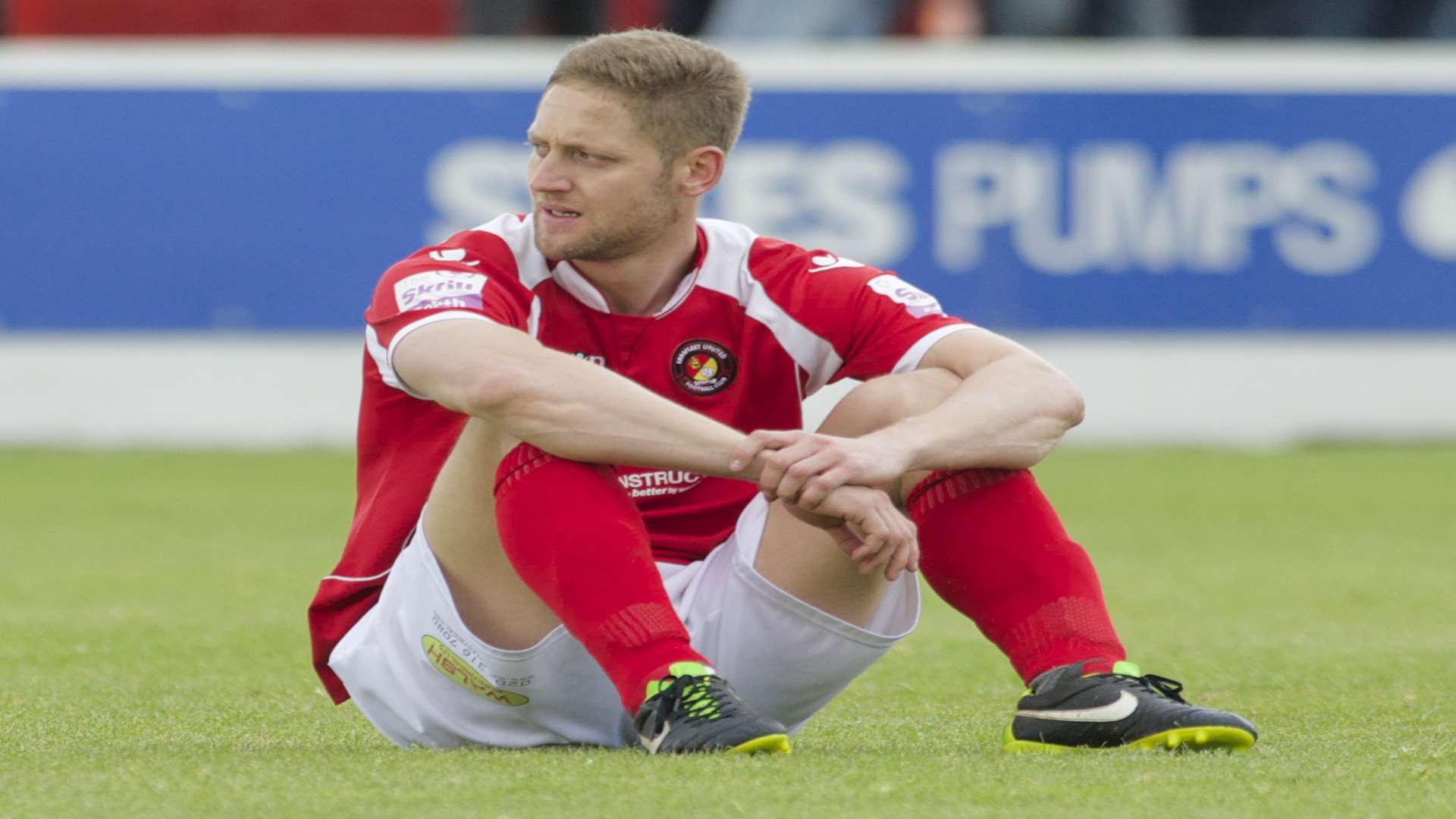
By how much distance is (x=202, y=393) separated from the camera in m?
9.20

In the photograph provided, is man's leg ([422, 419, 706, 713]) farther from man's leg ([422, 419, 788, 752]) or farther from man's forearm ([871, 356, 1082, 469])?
man's forearm ([871, 356, 1082, 469])

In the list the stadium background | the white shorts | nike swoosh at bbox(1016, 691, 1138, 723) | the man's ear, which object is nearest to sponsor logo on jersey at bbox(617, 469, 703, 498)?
the white shorts

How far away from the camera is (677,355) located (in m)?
3.26

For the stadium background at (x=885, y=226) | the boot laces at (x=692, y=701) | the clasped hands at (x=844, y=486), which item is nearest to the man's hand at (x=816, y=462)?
the clasped hands at (x=844, y=486)

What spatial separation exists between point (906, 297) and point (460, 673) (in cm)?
84

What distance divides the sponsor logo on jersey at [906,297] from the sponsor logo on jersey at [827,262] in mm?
38

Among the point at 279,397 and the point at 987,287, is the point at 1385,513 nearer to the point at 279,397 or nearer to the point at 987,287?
the point at 987,287

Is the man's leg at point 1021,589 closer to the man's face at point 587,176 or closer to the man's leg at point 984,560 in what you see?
the man's leg at point 984,560

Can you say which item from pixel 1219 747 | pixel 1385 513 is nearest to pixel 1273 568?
pixel 1385 513

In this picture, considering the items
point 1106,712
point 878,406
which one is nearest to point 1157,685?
point 1106,712

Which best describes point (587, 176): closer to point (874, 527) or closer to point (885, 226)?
point (874, 527)

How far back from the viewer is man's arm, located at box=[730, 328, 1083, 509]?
9.37 feet

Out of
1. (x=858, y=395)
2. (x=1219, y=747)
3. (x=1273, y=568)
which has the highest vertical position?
(x=858, y=395)

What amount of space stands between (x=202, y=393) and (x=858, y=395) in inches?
258
